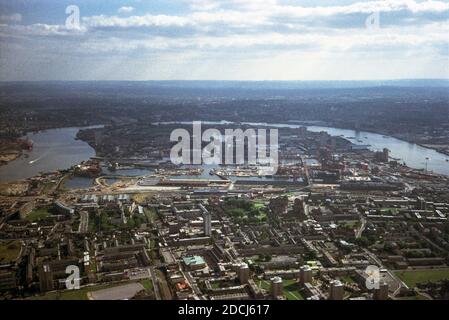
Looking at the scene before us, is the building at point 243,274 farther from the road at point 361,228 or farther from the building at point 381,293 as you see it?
the road at point 361,228

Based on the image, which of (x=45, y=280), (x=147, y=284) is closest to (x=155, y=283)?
(x=147, y=284)

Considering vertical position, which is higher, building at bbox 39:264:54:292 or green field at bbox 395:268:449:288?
building at bbox 39:264:54:292

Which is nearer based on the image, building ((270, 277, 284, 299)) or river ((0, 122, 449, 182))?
building ((270, 277, 284, 299))

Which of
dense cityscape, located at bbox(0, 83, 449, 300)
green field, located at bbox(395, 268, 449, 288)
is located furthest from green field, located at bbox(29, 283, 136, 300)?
green field, located at bbox(395, 268, 449, 288)

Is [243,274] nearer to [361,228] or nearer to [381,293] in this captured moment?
[381,293]

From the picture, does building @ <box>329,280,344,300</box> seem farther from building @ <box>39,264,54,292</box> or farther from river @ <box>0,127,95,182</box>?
river @ <box>0,127,95,182</box>
